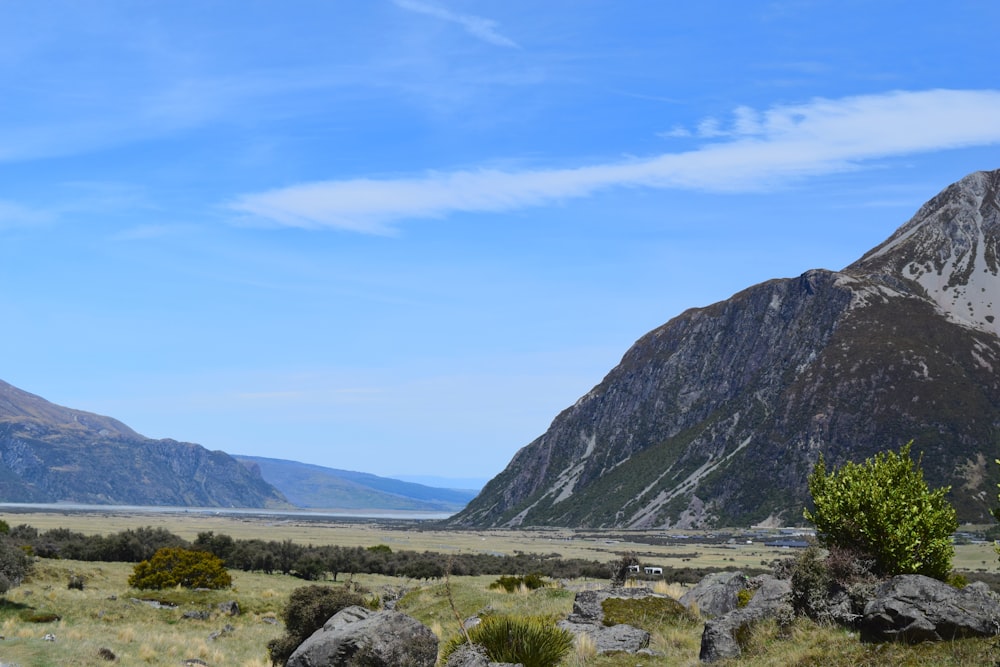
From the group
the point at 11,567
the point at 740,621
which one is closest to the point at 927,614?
the point at 740,621

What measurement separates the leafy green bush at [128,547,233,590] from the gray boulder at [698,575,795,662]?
3803 centimetres

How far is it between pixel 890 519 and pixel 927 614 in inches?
168

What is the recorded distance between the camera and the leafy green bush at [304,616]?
2683 cm

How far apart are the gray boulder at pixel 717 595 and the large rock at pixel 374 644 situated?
9031 mm

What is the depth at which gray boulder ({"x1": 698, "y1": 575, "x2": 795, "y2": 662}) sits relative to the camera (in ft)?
61.7

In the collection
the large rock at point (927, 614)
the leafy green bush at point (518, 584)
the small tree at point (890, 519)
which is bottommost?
the leafy green bush at point (518, 584)

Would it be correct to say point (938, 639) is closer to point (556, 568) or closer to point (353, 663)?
point (353, 663)

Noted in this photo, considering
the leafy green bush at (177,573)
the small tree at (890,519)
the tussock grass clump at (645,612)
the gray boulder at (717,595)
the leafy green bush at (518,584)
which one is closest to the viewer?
the small tree at (890,519)

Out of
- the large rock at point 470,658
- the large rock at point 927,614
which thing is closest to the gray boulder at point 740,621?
the large rock at point 927,614

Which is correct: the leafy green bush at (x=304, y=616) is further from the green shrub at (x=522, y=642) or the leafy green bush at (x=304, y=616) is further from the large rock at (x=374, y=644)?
the green shrub at (x=522, y=642)

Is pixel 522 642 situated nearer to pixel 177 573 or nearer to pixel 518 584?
pixel 518 584

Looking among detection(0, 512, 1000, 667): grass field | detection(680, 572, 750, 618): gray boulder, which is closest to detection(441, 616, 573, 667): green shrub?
detection(0, 512, 1000, 667): grass field

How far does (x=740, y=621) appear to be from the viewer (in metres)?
19.7

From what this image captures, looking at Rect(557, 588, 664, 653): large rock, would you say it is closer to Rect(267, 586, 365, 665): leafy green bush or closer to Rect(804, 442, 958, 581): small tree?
Rect(804, 442, 958, 581): small tree
